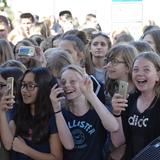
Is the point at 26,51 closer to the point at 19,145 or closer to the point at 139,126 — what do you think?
the point at 19,145

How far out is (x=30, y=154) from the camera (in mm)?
3402

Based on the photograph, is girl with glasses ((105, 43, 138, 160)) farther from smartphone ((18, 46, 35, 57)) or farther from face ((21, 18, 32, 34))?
face ((21, 18, 32, 34))

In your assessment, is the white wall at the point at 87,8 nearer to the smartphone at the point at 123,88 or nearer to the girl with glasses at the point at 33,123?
the girl with glasses at the point at 33,123

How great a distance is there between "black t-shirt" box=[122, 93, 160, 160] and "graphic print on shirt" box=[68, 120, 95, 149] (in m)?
0.27

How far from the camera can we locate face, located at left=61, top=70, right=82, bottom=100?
3.51 meters

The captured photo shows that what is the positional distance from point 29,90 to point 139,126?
34.8 inches

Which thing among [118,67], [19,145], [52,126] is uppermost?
[118,67]

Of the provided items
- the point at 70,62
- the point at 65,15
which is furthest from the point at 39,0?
the point at 70,62

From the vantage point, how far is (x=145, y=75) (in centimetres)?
333

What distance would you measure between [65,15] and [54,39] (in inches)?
176

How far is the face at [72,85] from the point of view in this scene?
11.5 ft

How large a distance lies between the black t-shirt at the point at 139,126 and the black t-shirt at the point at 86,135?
0.23 metres

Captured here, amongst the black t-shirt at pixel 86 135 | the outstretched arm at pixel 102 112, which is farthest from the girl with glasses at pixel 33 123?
the outstretched arm at pixel 102 112

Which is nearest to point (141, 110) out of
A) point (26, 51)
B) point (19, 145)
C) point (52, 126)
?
point (52, 126)
